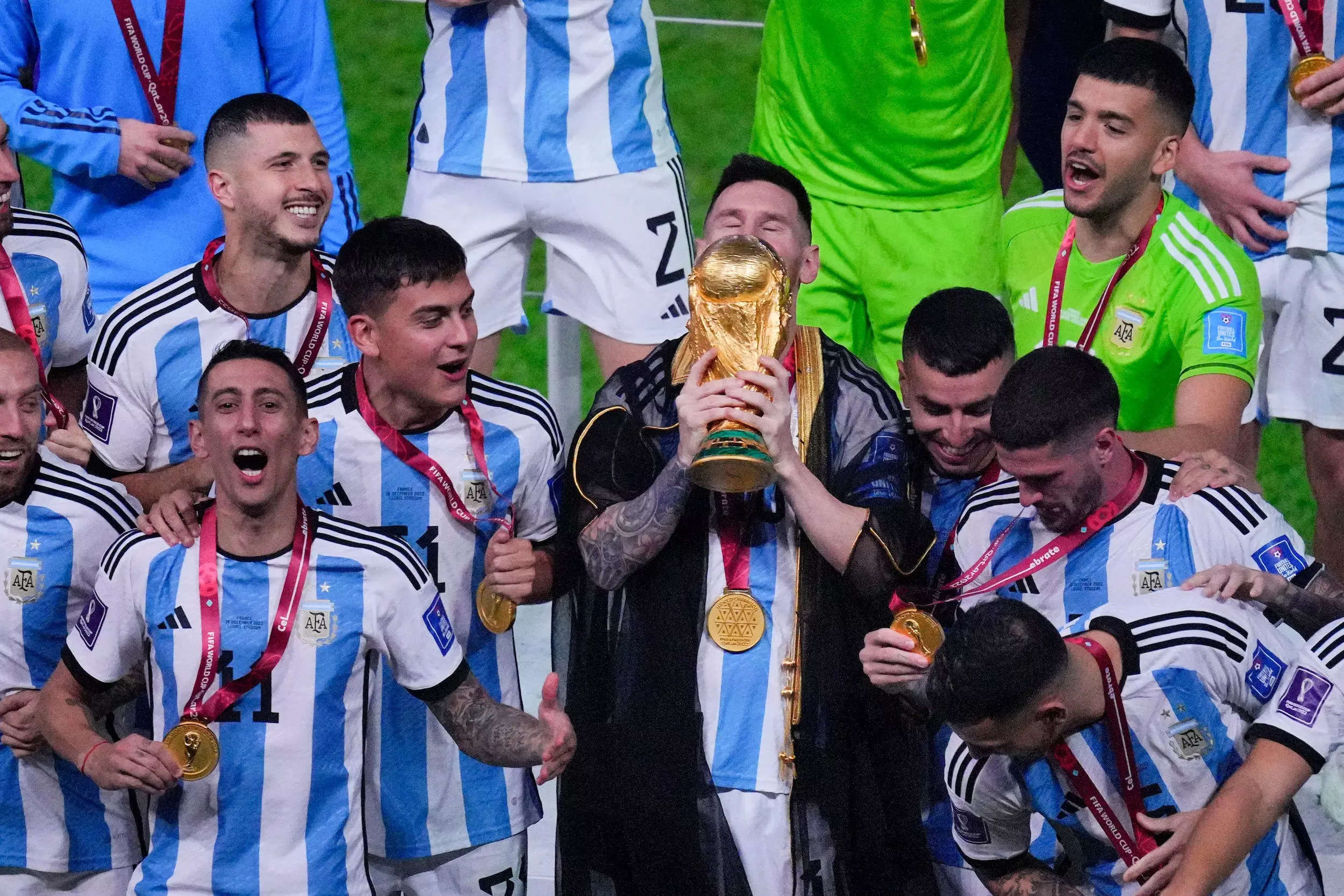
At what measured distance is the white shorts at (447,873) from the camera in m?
4.73

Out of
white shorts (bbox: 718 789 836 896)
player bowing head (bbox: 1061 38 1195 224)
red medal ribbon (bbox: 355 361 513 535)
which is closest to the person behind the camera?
white shorts (bbox: 718 789 836 896)

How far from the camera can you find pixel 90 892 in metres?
4.64

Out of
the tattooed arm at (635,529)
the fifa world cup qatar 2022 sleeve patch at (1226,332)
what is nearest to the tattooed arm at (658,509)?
the tattooed arm at (635,529)

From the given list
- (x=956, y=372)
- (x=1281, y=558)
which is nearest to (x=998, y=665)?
(x=1281, y=558)

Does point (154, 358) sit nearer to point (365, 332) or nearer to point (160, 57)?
point (365, 332)

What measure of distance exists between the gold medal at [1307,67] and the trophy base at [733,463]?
7.58ft

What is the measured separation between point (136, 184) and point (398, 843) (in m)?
1.96

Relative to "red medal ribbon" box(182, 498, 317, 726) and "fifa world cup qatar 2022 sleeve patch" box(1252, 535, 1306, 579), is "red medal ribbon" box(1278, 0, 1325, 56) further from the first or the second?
"red medal ribbon" box(182, 498, 317, 726)

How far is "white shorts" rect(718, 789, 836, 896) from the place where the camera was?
4168 mm

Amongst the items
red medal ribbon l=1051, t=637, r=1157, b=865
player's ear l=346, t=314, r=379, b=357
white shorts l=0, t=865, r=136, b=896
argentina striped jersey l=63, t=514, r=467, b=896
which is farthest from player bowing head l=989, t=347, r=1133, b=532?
white shorts l=0, t=865, r=136, b=896

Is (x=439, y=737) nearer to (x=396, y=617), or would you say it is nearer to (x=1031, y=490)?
(x=396, y=617)

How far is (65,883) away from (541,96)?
246 cm

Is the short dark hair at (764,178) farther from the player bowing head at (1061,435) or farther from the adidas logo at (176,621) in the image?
the adidas logo at (176,621)

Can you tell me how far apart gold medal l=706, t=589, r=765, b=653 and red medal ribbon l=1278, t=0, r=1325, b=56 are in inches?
93.4
